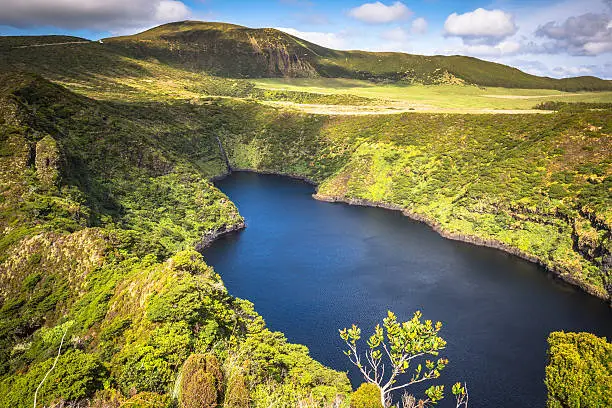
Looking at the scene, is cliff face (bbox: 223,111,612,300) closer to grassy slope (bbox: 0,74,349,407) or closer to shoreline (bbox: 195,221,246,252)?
shoreline (bbox: 195,221,246,252)

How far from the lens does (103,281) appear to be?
46.8 metres

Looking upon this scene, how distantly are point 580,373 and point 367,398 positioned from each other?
21.9m

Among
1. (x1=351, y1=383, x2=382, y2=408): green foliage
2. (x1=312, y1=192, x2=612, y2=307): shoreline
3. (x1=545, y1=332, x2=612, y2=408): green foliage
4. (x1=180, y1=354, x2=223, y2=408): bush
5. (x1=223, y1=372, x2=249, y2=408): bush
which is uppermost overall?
(x1=180, y1=354, x2=223, y2=408): bush

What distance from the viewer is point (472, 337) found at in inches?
2290

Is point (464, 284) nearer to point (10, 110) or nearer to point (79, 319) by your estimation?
point (79, 319)

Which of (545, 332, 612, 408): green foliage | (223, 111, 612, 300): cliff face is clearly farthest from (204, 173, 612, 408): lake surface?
(545, 332, 612, 408): green foliage

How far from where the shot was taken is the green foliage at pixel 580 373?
103 feet

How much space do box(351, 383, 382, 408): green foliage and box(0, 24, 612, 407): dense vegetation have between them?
3277 millimetres

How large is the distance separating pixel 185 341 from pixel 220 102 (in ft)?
582

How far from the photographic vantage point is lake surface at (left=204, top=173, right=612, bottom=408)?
→ 52.6 metres

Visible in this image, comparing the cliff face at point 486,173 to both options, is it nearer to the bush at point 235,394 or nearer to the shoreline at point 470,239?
the shoreline at point 470,239

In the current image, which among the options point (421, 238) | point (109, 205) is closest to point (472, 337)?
point (421, 238)

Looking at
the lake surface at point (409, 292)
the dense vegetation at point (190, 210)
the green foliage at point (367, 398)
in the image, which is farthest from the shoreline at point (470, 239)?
the green foliage at point (367, 398)

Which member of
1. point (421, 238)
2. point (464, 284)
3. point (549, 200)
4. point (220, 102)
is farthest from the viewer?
point (220, 102)
